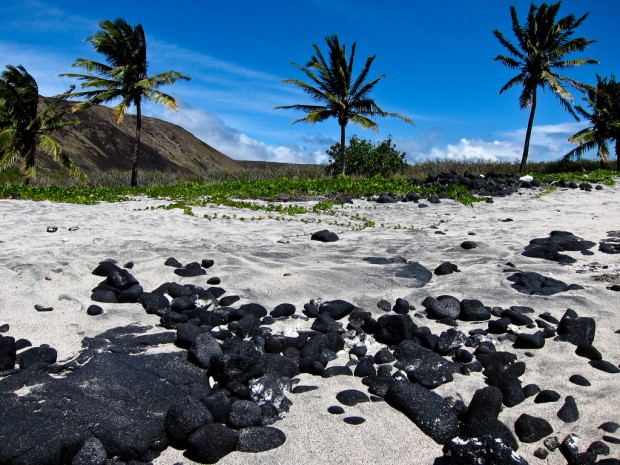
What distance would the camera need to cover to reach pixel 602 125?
3186 cm

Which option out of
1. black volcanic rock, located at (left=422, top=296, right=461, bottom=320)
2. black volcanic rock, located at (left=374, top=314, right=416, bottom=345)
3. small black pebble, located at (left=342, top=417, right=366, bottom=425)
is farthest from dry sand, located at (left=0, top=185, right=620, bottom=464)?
black volcanic rock, located at (left=374, top=314, right=416, bottom=345)

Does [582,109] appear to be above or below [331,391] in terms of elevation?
above

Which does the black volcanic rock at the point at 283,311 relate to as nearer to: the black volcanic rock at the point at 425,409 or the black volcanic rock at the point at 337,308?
the black volcanic rock at the point at 337,308

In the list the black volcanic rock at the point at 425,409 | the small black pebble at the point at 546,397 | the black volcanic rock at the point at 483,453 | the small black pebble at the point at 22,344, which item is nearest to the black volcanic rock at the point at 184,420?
the black volcanic rock at the point at 425,409

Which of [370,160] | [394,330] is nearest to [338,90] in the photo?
[370,160]

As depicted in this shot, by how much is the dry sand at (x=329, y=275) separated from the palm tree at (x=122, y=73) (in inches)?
539

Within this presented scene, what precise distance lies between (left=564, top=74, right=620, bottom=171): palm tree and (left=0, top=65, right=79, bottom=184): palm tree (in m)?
28.4

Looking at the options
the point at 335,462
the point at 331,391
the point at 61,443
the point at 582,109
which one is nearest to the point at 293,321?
the point at 331,391

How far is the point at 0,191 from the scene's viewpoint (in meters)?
15.3

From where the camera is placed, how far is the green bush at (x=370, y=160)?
112ft

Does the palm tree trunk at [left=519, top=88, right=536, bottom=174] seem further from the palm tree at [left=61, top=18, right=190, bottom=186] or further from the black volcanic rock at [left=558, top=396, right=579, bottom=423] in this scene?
the black volcanic rock at [left=558, top=396, right=579, bottom=423]

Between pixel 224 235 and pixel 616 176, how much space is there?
1806cm

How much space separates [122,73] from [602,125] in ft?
90.8

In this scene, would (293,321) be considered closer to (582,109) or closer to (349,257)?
(349,257)
